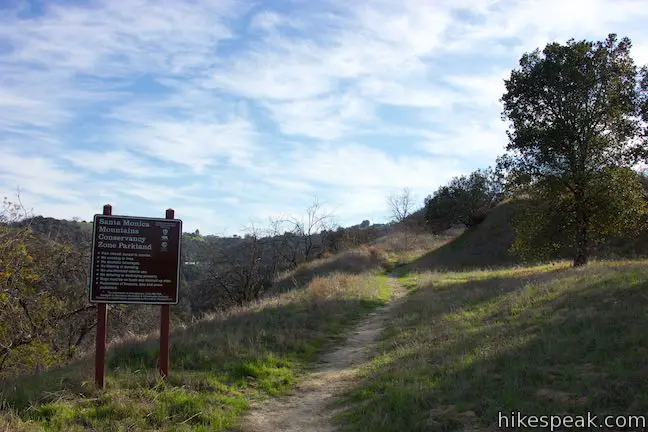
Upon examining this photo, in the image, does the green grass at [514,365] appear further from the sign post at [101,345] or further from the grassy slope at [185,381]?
the sign post at [101,345]

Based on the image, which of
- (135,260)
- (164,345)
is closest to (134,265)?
(135,260)

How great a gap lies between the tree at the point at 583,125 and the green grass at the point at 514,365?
32.5 ft

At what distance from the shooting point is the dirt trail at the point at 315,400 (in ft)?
23.9

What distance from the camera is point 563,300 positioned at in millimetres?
11930

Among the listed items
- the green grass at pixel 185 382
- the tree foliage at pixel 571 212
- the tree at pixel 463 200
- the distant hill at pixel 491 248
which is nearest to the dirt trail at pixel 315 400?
the green grass at pixel 185 382

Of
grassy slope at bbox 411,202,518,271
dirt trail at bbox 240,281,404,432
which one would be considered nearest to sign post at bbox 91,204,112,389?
dirt trail at bbox 240,281,404,432

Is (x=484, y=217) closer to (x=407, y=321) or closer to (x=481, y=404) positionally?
(x=407, y=321)

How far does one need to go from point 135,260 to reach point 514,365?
5956 millimetres

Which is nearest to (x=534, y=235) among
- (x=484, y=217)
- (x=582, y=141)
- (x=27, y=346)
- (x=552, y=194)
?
(x=552, y=194)

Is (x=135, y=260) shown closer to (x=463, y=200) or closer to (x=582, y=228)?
(x=582, y=228)

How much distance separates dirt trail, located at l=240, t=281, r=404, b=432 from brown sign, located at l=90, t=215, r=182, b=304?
92.0 inches

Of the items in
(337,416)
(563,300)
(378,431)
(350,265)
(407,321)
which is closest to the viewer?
(378,431)

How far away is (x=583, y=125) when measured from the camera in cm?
2222

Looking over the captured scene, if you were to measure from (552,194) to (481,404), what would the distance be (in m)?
18.4
